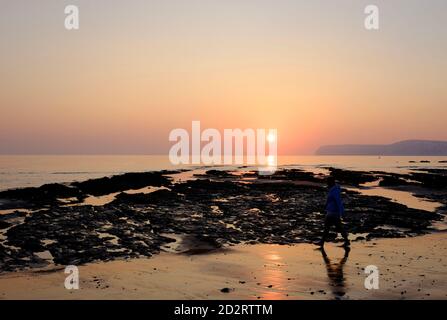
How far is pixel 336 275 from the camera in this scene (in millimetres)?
12047

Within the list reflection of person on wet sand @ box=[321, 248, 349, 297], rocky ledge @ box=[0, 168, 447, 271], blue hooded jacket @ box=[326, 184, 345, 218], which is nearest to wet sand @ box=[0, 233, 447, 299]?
reflection of person on wet sand @ box=[321, 248, 349, 297]

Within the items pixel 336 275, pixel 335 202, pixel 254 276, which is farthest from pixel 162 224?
pixel 336 275

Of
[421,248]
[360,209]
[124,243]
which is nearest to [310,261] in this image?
[421,248]

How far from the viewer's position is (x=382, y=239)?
18531 mm

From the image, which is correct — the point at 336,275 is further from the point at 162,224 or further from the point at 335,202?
the point at 162,224

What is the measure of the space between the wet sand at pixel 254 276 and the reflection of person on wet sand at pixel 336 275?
2 centimetres

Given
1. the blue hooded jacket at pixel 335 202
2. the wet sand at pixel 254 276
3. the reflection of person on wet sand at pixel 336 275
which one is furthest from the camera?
the blue hooded jacket at pixel 335 202

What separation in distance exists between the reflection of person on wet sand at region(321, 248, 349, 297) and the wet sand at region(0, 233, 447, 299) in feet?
0.08

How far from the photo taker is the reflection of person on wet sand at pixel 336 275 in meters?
10.5

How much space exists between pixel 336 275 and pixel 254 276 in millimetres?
2365

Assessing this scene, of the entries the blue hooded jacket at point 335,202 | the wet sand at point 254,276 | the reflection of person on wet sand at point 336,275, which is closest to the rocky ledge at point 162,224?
the wet sand at point 254,276

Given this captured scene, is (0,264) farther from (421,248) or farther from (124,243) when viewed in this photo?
(421,248)

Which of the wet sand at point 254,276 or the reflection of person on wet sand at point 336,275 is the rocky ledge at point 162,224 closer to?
the wet sand at point 254,276
